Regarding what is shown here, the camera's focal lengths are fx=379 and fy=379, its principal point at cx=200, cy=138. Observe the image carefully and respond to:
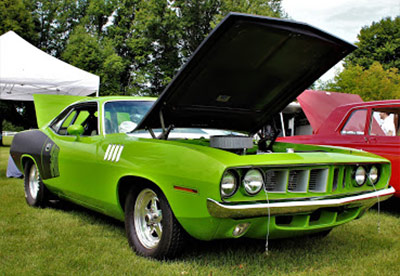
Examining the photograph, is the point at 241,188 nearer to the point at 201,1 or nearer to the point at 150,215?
the point at 150,215

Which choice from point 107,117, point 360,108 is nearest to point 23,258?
point 107,117

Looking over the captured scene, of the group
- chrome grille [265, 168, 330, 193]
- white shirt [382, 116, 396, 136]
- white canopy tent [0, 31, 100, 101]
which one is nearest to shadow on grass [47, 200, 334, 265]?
chrome grille [265, 168, 330, 193]

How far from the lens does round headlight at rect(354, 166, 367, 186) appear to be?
9.91 ft

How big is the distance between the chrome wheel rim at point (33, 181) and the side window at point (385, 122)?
4.51 m

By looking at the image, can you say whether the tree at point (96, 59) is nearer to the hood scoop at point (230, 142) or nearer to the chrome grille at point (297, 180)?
the hood scoop at point (230, 142)

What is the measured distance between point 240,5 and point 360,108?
22.2m

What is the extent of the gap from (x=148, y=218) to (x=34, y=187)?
8.71ft

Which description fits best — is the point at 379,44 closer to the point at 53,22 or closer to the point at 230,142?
the point at 53,22

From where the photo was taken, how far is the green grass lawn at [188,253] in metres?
2.73

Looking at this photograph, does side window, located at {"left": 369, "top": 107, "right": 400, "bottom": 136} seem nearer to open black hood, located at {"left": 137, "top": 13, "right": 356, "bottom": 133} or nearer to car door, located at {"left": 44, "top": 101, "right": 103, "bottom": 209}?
open black hood, located at {"left": 137, "top": 13, "right": 356, "bottom": 133}

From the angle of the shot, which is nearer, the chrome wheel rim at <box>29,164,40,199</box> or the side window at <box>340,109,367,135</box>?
the chrome wheel rim at <box>29,164,40,199</box>

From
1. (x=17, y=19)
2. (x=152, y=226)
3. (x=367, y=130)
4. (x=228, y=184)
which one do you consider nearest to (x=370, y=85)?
(x=367, y=130)

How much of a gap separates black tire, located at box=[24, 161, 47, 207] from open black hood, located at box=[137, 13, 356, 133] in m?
2.15

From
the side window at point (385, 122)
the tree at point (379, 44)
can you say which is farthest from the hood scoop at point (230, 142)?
the tree at point (379, 44)
